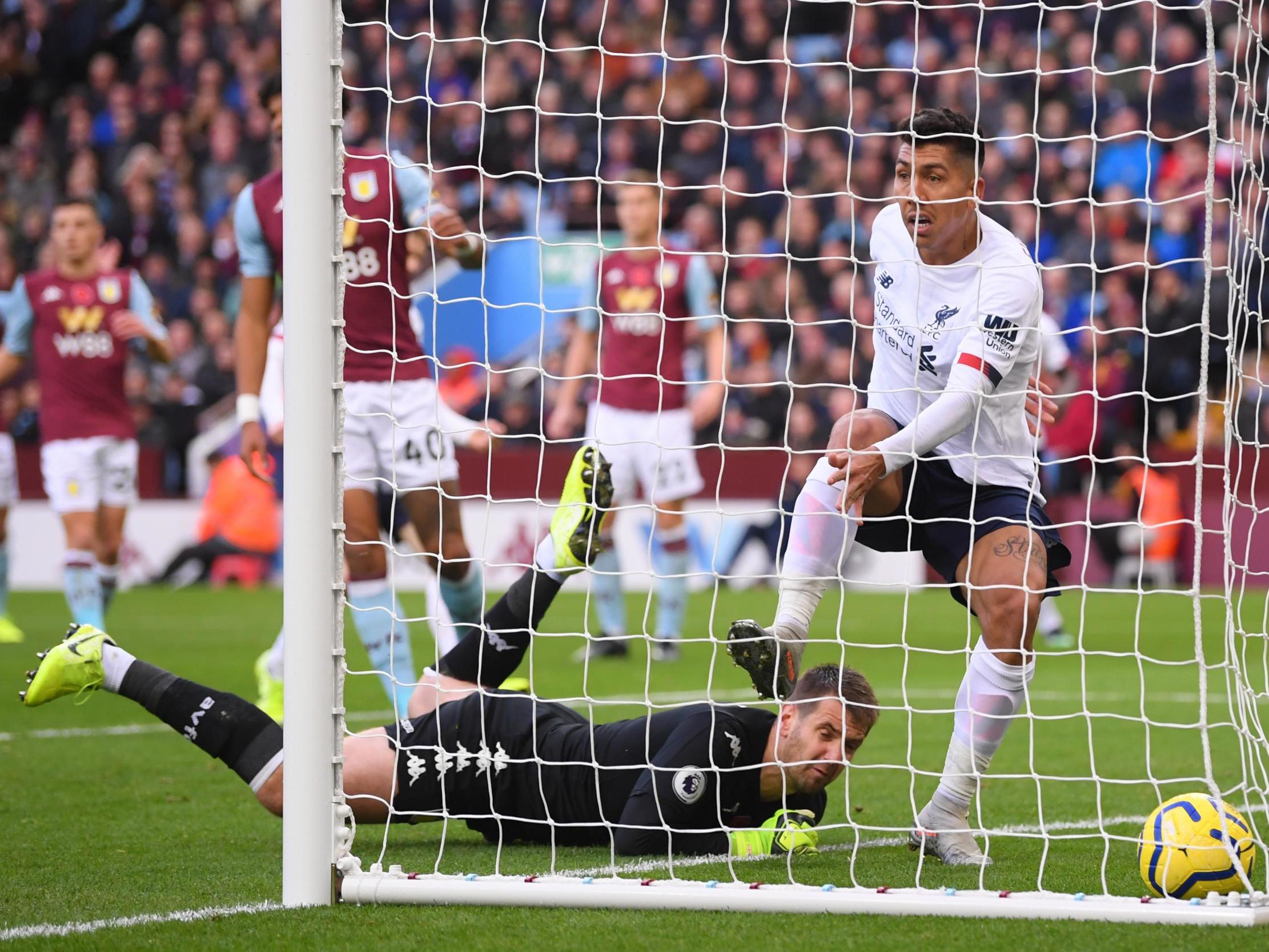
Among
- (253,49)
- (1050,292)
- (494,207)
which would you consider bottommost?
(1050,292)

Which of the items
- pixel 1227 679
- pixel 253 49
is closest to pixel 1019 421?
pixel 1227 679

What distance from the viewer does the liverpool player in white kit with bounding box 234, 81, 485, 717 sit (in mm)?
5797

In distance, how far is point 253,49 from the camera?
19.7 m

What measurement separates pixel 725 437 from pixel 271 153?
24.8 feet

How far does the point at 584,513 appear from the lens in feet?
14.9

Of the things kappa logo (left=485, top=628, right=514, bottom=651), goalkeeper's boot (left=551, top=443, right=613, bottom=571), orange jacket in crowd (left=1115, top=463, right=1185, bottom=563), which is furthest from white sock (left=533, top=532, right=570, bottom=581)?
orange jacket in crowd (left=1115, top=463, right=1185, bottom=563)

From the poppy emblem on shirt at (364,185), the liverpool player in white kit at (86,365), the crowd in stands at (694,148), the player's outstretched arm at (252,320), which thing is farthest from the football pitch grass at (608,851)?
the crowd in stands at (694,148)

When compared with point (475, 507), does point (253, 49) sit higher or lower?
higher

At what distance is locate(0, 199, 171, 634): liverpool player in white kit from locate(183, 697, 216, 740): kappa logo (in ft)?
15.7

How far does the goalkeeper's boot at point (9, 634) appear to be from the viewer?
32.6 feet

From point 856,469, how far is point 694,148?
12048 millimetres

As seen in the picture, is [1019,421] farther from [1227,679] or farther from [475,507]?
[475,507]

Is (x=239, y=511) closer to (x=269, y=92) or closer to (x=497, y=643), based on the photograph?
(x=269, y=92)

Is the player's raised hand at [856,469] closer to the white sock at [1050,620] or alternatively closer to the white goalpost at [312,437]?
the white goalpost at [312,437]
